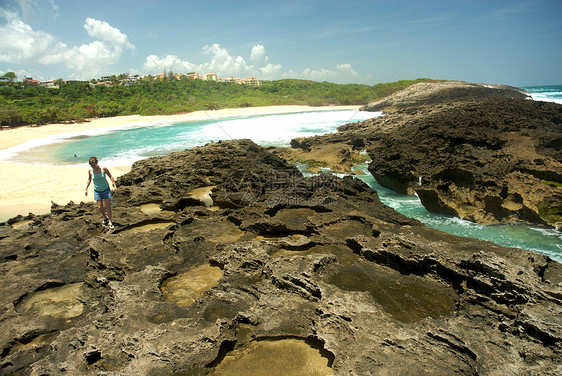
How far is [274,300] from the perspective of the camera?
13.1 feet

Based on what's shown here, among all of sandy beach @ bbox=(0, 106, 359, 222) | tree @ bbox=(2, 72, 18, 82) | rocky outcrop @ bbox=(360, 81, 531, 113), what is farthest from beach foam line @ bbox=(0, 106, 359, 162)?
tree @ bbox=(2, 72, 18, 82)

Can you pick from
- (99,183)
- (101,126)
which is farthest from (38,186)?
(101,126)

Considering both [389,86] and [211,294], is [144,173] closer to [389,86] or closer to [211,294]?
[211,294]

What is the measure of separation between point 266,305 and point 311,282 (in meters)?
0.66

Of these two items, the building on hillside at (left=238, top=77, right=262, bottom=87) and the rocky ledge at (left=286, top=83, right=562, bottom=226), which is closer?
the rocky ledge at (left=286, top=83, right=562, bottom=226)

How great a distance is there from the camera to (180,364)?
310 cm

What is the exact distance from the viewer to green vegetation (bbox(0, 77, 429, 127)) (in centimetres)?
4266

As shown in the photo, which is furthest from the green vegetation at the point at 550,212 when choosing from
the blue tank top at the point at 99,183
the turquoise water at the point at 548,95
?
the turquoise water at the point at 548,95

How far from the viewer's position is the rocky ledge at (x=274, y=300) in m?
3.11

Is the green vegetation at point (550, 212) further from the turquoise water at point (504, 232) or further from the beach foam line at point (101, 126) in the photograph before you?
the beach foam line at point (101, 126)

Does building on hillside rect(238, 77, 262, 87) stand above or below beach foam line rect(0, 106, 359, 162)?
above

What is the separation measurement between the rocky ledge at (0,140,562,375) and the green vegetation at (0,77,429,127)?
42.8m

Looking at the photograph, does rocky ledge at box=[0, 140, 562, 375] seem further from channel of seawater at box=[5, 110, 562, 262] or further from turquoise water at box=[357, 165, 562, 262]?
channel of seawater at box=[5, 110, 562, 262]

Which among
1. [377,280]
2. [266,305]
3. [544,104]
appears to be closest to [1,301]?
[266,305]
